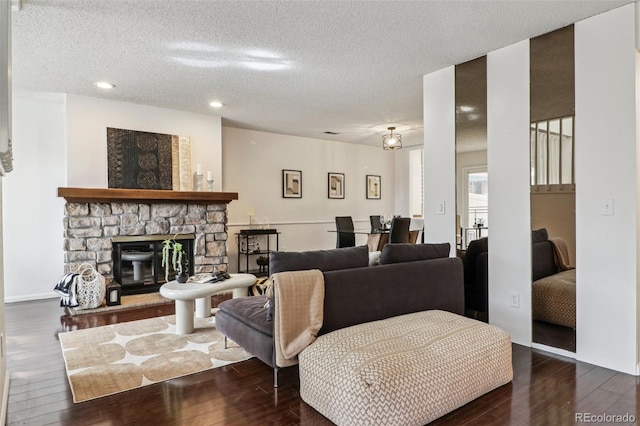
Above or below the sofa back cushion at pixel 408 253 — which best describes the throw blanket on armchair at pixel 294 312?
below

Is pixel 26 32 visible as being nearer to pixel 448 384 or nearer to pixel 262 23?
pixel 262 23

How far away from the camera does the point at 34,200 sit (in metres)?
4.97

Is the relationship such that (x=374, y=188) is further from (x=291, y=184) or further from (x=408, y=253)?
(x=408, y=253)

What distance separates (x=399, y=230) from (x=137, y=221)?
3737 mm

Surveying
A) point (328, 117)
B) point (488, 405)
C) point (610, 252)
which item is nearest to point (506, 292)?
point (610, 252)

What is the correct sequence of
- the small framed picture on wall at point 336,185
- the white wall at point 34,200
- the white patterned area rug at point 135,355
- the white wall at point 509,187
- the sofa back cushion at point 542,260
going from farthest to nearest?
the small framed picture on wall at point 336,185 < the white wall at point 34,200 < the white wall at point 509,187 < the sofa back cushion at point 542,260 < the white patterned area rug at point 135,355

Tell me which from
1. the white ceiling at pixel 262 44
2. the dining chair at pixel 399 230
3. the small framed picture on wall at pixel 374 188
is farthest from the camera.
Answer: the small framed picture on wall at pixel 374 188

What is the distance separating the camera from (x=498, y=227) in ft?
11.2

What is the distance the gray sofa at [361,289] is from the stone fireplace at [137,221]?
2.63 metres

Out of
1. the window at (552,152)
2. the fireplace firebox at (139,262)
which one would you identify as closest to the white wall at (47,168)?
the fireplace firebox at (139,262)

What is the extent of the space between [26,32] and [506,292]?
14.8 feet

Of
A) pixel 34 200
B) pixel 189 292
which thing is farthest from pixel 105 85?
pixel 189 292

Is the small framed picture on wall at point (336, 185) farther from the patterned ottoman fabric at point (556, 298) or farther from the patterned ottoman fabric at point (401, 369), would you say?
the patterned ottoman fabric at point (401, 369)

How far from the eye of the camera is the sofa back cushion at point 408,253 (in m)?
2.78
